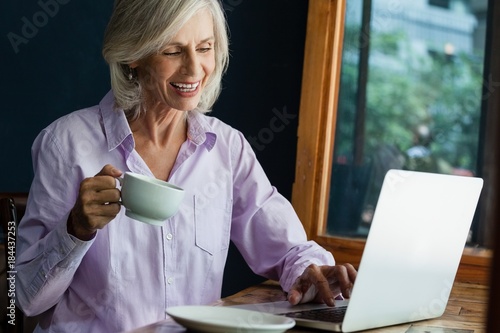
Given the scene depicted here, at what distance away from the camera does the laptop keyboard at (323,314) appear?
1.32 m

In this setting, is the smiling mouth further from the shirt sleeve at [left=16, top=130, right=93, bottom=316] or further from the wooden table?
the wooden table

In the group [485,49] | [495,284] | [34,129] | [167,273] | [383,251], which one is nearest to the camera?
[495,284]

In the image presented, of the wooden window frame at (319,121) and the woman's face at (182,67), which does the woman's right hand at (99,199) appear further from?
the wooden window frame at (319,121)

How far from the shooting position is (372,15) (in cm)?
237

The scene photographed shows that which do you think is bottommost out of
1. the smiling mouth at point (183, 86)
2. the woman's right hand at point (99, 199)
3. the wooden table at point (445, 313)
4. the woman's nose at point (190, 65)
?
the wooden table at point (445, 313)

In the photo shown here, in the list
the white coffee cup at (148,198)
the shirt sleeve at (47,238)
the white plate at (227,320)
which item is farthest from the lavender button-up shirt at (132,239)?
the white plate at (227,320)

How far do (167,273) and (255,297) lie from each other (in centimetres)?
23

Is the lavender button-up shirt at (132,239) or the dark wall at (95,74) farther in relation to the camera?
the dark wall at (95,74)

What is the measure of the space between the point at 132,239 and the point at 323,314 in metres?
0.55

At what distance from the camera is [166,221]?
1.79 metres

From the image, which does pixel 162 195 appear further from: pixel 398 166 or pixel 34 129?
pixel 34 129

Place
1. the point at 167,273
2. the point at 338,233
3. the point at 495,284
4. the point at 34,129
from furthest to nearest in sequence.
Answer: the point at 34,129
the point at 338,233
the point at 167,273
the point at 495,284

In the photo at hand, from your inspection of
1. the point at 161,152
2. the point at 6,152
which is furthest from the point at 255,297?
the point at 6,152

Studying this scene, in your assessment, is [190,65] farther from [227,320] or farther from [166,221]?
[227,320]
